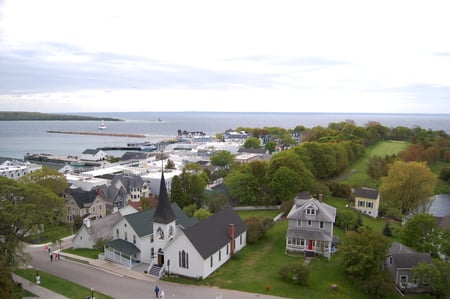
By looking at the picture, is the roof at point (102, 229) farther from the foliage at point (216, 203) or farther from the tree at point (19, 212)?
the foliage at point (216, 203)

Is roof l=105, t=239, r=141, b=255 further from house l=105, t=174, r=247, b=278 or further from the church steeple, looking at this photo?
the church steeple

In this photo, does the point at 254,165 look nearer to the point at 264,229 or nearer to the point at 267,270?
the point at 264,229

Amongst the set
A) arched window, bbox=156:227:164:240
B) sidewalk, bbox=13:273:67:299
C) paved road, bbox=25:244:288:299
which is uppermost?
arched window, bbox=156:227:164:240

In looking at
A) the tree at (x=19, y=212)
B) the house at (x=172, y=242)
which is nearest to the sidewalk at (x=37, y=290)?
the tree at (x=19, y=212)

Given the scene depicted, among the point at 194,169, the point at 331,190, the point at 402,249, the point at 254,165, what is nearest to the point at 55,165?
the point at 194,169

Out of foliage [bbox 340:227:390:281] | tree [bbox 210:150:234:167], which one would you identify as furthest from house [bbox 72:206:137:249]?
tree [bbox 210:150:234:167]

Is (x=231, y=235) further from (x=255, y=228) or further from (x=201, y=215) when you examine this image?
(x=201, y=215)
